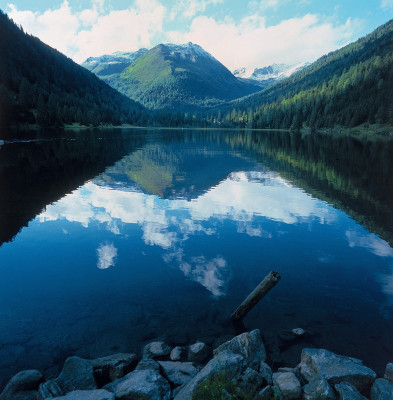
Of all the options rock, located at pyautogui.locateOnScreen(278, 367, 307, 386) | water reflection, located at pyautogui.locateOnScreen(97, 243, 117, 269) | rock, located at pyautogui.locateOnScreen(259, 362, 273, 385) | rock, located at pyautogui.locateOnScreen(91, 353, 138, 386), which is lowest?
water reflection, located at pyautogui.locateOnScreen(97, 243, 117, 269)

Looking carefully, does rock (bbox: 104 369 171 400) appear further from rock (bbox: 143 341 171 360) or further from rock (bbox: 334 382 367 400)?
rock (bbox: 334 382 367 400)

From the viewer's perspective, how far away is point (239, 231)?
2355 centimetres

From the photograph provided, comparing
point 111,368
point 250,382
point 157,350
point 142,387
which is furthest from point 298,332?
point 111,368

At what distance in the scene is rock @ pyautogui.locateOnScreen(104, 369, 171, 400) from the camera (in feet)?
26.0

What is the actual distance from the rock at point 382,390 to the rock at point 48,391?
9.32 metres

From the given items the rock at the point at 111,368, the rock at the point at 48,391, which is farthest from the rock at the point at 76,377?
the rock at the point at 111,368

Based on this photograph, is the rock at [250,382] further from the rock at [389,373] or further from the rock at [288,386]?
the rock at [389,373]

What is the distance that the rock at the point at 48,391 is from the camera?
26.8ft

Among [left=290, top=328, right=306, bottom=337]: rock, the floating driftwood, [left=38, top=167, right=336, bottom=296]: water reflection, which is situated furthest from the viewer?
[left=38, top=167, right=336, bottom=296]: water reflection

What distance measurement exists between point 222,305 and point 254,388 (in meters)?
5.92

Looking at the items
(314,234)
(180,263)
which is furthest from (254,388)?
(314,234)

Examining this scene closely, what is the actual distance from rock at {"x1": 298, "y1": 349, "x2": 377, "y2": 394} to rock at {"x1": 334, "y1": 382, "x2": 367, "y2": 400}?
1.56 ft

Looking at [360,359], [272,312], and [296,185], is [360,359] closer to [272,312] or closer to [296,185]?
[272,312]

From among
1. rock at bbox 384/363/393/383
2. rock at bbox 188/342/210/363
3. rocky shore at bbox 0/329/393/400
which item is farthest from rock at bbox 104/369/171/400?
rock at bbox 384/363/393/383
